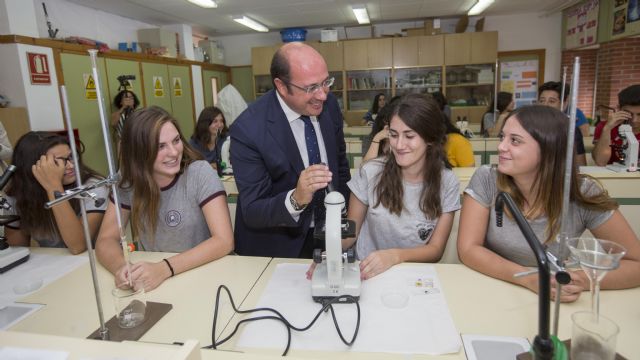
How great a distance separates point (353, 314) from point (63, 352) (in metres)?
0.67

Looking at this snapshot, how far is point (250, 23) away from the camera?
665 cm

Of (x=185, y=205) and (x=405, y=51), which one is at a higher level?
(x=405, y=51)

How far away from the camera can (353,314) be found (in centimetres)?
108

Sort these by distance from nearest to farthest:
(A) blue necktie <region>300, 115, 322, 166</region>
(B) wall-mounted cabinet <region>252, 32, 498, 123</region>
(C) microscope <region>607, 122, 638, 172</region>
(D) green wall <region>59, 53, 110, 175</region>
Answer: (A) blue necktie <region>300, 115, 322, 166</region>, (C) microscope <region>607, 122, 638, 172</region>, (D) green wall <region>59, 53, 110, 175</region>, (B) wall-mounted cabinet <region>252, 32, 498, 123</region>

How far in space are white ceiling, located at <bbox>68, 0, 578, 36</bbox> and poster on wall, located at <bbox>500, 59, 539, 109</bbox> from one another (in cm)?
84

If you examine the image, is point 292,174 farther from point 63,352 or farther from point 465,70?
point 465,70

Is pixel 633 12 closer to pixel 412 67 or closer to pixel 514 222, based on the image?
pixel 412 67

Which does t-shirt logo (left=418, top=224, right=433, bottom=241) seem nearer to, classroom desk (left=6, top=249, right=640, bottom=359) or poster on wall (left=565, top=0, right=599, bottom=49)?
classroom desk (left=6, top=249, right=640, bottom=359)

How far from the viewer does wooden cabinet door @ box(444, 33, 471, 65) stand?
6.67 meters

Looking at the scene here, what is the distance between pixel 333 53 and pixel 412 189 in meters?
5.94

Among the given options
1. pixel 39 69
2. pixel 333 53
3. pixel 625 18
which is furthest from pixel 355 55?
pixel 39 69

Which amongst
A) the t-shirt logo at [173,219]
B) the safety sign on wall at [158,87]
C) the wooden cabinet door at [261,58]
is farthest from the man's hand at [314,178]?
the wooden cabinet door at [261,58]

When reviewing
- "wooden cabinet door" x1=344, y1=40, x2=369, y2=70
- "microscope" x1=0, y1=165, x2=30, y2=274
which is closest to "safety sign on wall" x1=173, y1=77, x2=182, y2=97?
"wooden cabinet door" x1=344, y1=40, x2=369, y2=70

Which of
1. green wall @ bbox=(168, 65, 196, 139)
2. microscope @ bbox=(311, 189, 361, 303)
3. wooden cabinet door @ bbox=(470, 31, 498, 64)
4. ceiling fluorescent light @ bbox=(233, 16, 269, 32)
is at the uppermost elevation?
ceiling fluorescent light @ bbox=(233, 16, 269, 32)
